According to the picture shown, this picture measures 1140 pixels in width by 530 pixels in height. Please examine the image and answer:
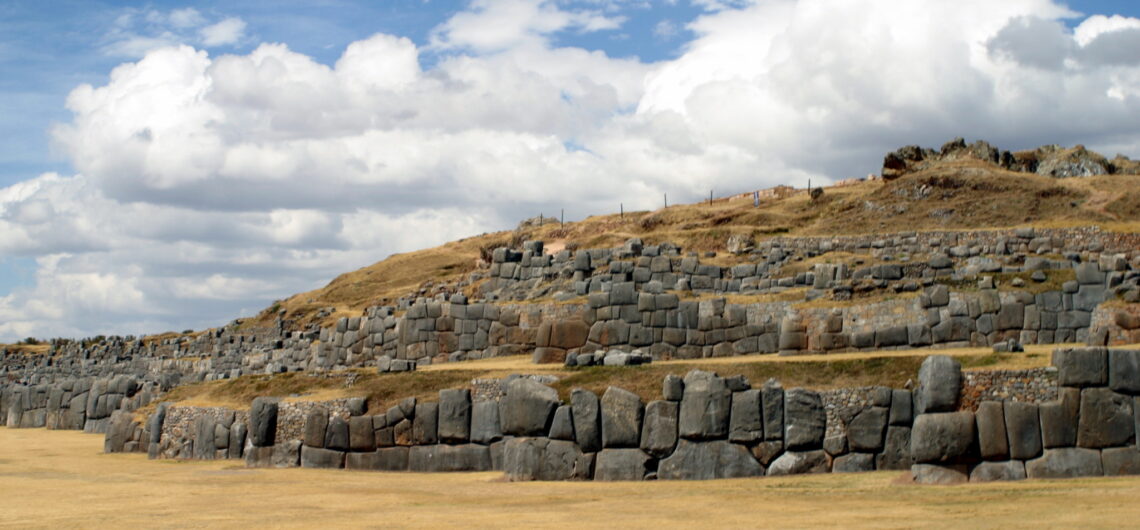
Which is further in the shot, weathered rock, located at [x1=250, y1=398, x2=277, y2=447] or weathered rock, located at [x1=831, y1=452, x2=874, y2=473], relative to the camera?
weathered rock, located at [x1=250, y1=398, x2=277, y2=447]

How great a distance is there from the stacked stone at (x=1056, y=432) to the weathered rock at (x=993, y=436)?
0.02 meters

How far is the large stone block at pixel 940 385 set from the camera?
1959cm

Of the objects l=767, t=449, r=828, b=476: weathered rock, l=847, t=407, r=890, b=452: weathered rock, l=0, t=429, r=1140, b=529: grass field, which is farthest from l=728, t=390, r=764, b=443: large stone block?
l=847, t=407, r=890, b=452: weathered rock

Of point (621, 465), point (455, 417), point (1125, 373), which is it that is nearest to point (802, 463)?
point (621, 465)

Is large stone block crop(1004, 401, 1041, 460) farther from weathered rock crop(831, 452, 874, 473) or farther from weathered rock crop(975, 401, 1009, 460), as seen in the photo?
weathered rock crop(831, 452, 874, 473)

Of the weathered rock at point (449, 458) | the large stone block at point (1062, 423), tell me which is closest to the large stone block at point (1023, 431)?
the large stone block at point (1062, 423)

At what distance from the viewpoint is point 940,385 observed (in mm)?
19688

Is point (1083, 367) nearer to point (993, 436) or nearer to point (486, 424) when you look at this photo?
point (993, 436)

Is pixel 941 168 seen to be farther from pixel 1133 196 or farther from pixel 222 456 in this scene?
pixel 222 456

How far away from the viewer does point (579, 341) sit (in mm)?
36125

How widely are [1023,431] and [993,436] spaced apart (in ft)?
1.61

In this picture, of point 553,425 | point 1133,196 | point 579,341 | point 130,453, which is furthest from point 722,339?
point 1133,196

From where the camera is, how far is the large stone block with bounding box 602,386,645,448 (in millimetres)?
22359

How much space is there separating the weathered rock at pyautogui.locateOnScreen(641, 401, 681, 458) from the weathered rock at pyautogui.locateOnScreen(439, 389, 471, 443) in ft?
15.6
